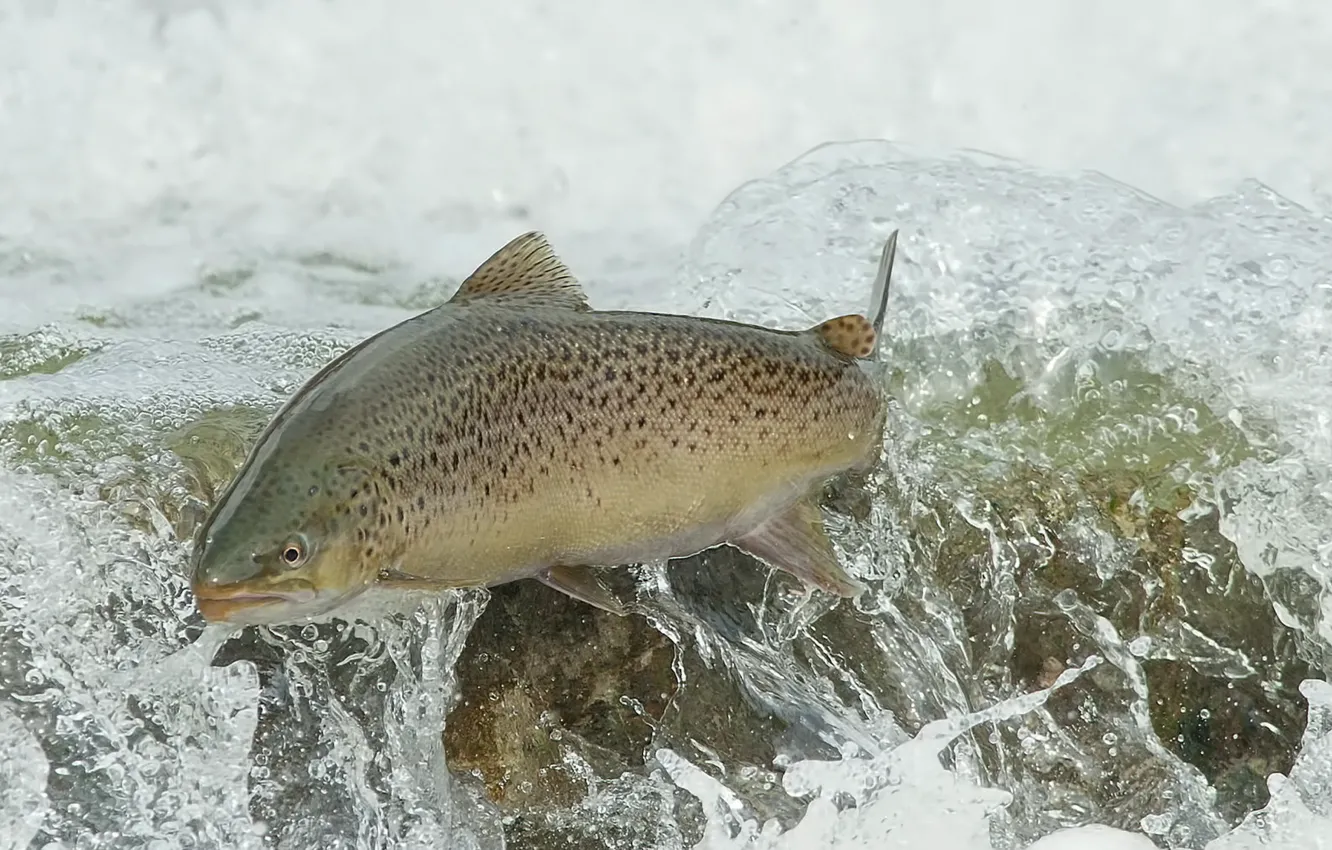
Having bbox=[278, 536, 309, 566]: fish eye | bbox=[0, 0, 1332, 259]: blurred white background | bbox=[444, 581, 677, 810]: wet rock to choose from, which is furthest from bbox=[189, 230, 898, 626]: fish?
bbox=[0, 0, 1332, 259]: blurred white background

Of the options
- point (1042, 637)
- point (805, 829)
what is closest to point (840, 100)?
point (1042, 637)

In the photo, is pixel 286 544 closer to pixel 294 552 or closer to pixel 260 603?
A: pixel 294 552

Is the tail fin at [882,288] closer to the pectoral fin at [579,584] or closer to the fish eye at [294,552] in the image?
the pectoral fin at [579,584]

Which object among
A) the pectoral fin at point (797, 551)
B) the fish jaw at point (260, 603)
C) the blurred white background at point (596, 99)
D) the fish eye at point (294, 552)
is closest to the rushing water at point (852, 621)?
the pectoral fin at point (797, 551)

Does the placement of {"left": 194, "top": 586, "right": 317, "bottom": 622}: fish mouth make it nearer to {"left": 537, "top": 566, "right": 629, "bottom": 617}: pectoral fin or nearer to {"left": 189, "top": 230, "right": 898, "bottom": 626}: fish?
{"left": 189, "top": 230, "right": 898, "bottom": 626}: fish

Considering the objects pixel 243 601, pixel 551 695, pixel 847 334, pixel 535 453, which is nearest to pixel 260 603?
pixel 243 601

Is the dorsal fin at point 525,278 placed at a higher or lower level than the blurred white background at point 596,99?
lower
